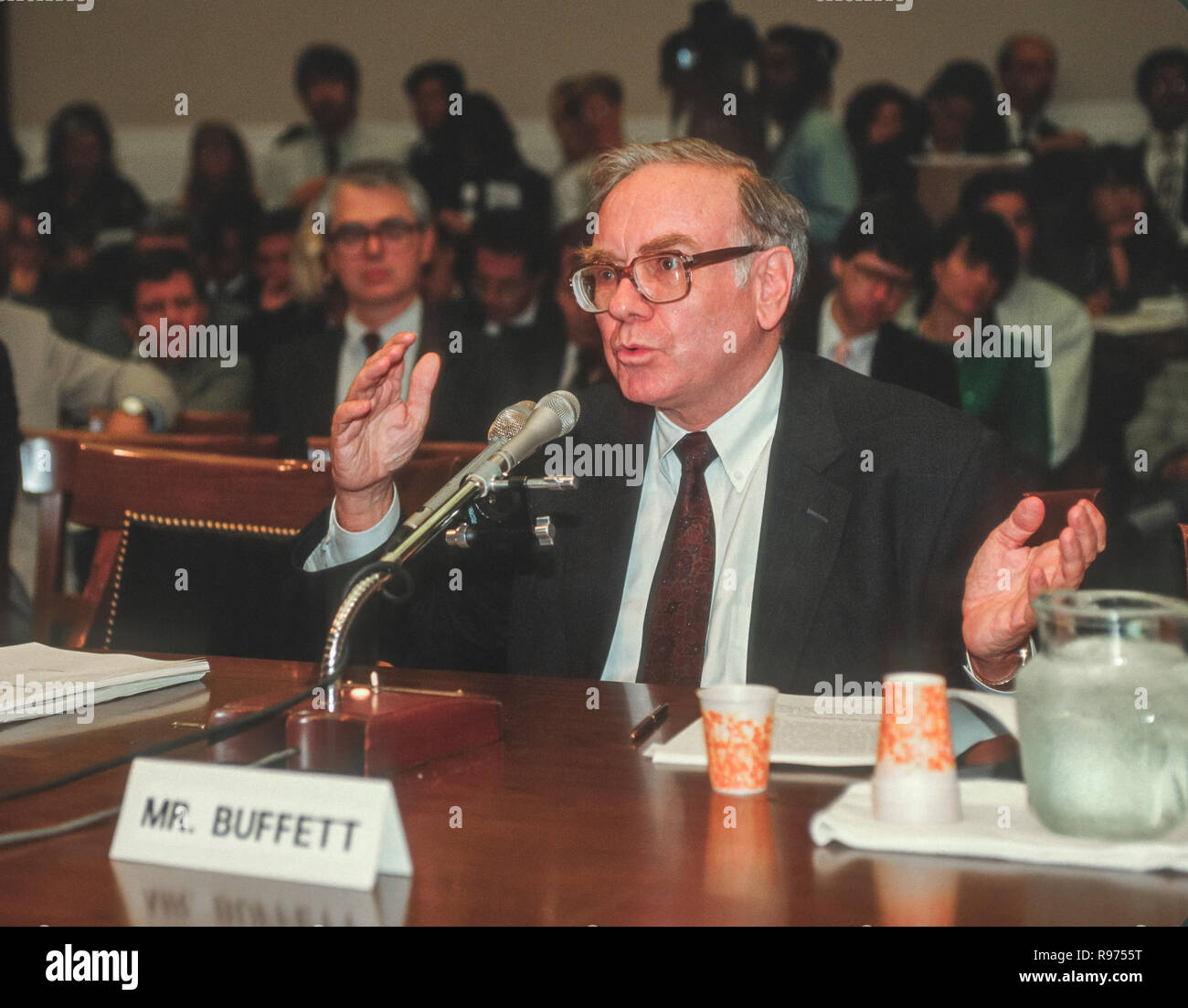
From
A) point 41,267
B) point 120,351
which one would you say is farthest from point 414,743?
point 41,267

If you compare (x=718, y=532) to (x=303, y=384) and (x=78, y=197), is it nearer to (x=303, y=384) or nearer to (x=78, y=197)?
(x=303, y=384)

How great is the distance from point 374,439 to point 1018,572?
33.0 inches

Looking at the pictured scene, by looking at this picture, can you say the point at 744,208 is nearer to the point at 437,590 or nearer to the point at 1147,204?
the point at 437,590

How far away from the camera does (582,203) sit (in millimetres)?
5297

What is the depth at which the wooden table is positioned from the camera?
83 centimetres

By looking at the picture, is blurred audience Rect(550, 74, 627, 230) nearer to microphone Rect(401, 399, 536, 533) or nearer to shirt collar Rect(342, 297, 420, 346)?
shirt collar Rect(342, 297, 420, 346)

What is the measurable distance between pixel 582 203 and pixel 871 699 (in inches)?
163

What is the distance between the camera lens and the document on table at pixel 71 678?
54.8 inches

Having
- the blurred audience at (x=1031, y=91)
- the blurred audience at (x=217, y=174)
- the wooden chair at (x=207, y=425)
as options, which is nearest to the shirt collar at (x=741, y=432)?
the wooden chair at (x=207, y=425)

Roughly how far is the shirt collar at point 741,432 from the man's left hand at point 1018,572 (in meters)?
0.56

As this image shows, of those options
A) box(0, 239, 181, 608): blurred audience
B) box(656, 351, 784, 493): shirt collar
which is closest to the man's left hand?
box(656, 351, 784, 493): shirt collar

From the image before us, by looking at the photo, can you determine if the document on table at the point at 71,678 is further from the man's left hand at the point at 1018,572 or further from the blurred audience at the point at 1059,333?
the blurred audience at the point at 1059,333

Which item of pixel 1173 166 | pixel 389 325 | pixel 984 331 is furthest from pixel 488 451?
pixel 1173 166
